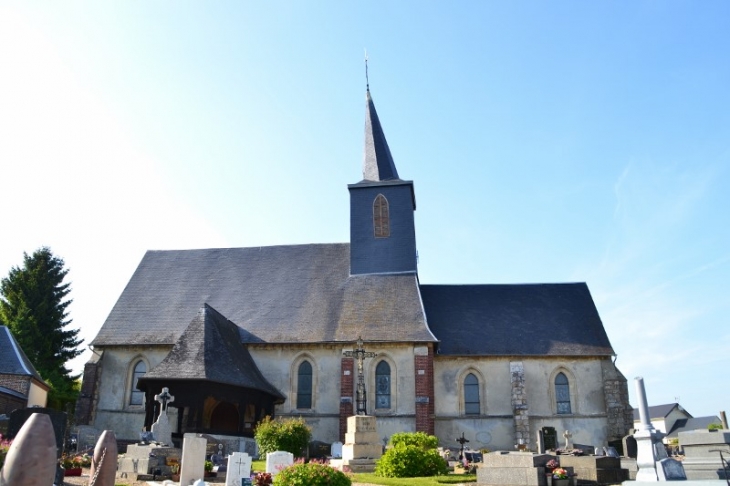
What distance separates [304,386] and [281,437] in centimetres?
605

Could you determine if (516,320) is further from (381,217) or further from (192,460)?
(192,460)

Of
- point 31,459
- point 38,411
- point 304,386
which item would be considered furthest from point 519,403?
point 31,459

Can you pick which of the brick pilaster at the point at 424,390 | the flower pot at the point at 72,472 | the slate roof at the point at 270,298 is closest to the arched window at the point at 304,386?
the slate roof at the point at 270,298

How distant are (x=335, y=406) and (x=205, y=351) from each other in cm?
607

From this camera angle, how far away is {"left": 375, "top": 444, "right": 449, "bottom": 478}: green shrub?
14930 millimetres

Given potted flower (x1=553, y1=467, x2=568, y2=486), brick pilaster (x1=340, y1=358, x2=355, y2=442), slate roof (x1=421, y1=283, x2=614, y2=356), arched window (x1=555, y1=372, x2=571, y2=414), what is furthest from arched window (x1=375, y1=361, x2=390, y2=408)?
potted flower (x1=553, y1=467, x2=568, y2=486)

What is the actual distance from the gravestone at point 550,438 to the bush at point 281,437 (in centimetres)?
1040

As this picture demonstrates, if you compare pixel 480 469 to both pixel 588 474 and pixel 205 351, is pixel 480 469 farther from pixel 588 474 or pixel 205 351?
pixel 205 351

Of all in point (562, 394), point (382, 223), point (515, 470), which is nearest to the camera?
point (515, 470)

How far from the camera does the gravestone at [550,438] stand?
79.5 ft

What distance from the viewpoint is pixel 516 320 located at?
27.6m

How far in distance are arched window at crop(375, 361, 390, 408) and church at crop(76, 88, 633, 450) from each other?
58 mm

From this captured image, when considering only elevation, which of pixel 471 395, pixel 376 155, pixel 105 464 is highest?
pixel 376 155

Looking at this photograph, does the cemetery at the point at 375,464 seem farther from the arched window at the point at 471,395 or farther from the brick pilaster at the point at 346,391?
the arched window at the point at 471,395
